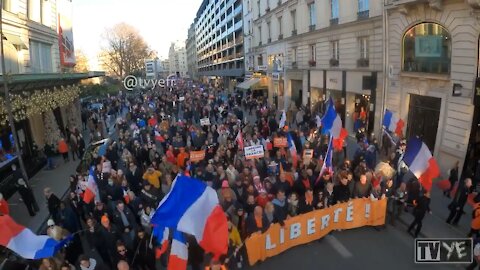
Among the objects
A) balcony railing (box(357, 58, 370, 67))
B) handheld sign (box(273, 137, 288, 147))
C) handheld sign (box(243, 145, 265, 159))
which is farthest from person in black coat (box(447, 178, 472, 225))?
balcony railing (box(357, 58, 370, 67))

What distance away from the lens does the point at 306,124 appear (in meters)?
23.2

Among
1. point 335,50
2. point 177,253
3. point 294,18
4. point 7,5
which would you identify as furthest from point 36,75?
point 294,18

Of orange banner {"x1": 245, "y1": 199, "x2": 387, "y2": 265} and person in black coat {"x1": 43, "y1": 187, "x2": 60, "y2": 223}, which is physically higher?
person in black coat {"x1": 43, "y1": 187, "x2": 60, "y2": 223}

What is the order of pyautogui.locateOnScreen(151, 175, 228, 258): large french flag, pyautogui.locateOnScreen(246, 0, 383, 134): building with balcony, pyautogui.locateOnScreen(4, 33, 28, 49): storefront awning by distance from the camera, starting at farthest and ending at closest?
pyautogui.locateOnScreen(246, 0, 383, 134): building with balcony, pyautogui.locateOnScreen(4, 33, 28, 49): storefront awning, pyautogui.locateOnScreen(151, 175, 228, 258): large french flag

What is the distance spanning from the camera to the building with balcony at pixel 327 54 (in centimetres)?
2083

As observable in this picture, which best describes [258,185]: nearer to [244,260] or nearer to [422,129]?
[244,260]

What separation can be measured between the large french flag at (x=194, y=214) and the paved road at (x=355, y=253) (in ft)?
7.57

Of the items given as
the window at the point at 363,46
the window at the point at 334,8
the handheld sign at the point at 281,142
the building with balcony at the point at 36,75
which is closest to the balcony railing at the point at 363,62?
the window at the point at 363,46

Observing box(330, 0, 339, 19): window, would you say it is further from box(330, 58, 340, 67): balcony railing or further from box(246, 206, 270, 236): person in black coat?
box(246, 206, 270, 236): person in black coat

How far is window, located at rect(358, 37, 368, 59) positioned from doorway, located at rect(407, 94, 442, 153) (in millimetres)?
4868

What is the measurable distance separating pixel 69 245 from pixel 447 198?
10.9m

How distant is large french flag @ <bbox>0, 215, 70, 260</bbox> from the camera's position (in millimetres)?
7328

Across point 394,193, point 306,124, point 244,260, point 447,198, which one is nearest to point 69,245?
point 244,260

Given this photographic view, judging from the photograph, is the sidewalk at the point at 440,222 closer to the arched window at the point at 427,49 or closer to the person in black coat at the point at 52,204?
the arched window at the point at 427,49
